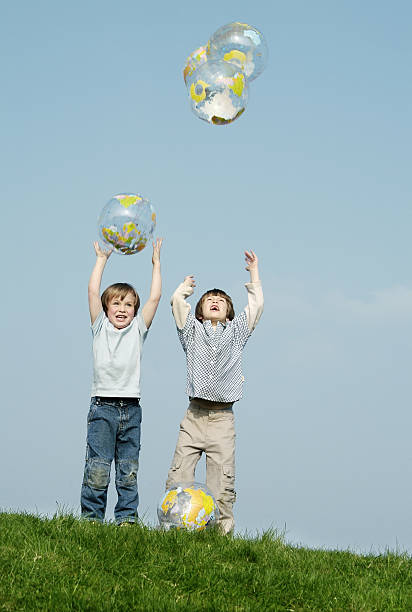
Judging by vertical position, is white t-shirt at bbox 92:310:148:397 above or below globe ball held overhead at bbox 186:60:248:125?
below

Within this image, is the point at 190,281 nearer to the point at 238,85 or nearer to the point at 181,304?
the point at 181,304

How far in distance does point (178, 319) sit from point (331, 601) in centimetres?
372

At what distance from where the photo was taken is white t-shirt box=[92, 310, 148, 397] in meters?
8.04

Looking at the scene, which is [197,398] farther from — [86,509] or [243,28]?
[243,28]

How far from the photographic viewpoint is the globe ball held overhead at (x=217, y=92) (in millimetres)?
9086

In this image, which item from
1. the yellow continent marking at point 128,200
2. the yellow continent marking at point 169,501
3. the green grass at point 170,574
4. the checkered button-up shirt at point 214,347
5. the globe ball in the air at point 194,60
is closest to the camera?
the green grass at point 170,574

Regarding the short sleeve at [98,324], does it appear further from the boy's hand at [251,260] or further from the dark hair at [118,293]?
the boy's hand at [251,260]

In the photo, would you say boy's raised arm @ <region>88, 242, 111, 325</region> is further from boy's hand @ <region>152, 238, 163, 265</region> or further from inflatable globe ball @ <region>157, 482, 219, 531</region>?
inflatable globe ball @ <region>157, 482, 219, 531</region>

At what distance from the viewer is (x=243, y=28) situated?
9.84 metres

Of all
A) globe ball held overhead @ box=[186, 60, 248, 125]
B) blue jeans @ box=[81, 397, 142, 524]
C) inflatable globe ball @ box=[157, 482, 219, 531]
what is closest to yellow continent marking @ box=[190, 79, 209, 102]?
globe ball held overhead @ box=[186, 60, 248, 125]

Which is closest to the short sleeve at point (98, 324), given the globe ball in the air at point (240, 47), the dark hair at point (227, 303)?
Result: the dark hair at point (227, 303)

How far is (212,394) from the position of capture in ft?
27.5

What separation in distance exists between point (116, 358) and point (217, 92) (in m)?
3.37

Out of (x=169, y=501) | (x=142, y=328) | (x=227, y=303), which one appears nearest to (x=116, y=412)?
(x=142, y=328)
